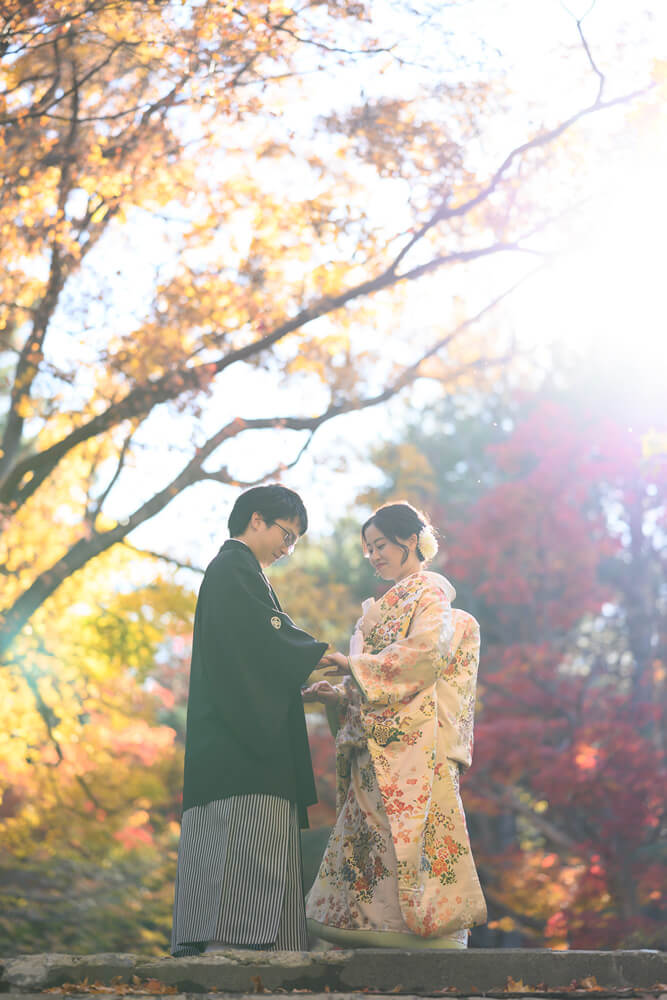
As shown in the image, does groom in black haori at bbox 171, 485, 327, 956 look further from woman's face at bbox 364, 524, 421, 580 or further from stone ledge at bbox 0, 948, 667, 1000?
woman's face at bbox 364, 524, 421, 580

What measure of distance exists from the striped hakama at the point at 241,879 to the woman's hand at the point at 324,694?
1.53 ft

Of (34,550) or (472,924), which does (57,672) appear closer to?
(34,550)

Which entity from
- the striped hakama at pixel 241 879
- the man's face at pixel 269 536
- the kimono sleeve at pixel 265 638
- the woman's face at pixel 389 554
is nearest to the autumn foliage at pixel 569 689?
the woman's face at pixel 389 554

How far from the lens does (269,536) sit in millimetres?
3645

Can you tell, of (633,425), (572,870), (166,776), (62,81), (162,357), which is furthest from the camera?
(166,776)

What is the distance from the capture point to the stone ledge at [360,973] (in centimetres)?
271

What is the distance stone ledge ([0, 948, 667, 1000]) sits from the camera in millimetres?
2715

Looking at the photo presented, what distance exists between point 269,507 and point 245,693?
0.73 meters

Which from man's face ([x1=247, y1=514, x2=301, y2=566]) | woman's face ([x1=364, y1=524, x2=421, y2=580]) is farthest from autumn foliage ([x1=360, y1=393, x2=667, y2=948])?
man's face ([x1=247, y1=514, x2=301, y2=566])

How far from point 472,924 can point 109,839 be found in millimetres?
7992

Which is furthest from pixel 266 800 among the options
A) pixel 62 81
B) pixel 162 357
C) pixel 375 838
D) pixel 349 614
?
pixel 349 614

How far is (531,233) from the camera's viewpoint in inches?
252

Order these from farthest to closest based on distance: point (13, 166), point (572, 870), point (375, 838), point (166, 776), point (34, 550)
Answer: point (166, 776) < point (572, 870) < point (34, 550) < point (13, 166) < point (375, 838)

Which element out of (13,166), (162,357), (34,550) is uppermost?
(13,166)
